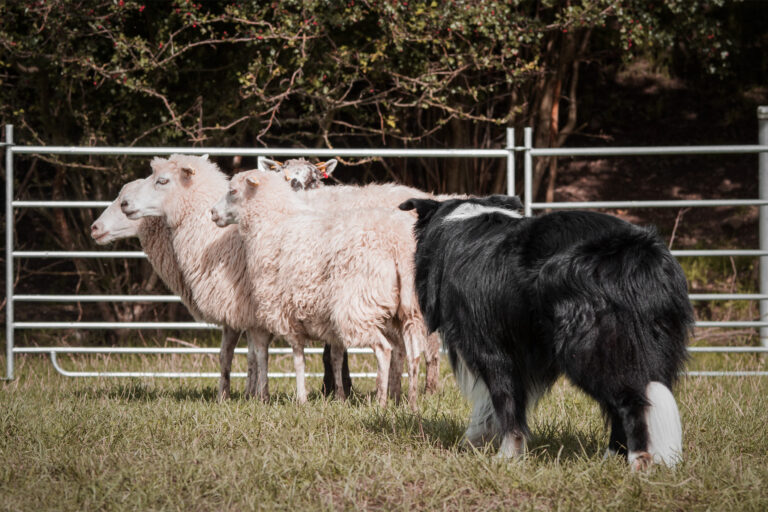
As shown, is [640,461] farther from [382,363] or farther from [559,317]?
[382,363]

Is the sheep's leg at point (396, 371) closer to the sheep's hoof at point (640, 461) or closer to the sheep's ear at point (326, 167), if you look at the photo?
the sheep's ear at point (326, 167)

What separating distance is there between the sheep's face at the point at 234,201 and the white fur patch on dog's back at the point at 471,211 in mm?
2215

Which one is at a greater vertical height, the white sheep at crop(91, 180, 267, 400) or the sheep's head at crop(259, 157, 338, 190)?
the sheep's head at crop(259, 157, 338, 190)

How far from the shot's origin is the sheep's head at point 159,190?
658 centimetres

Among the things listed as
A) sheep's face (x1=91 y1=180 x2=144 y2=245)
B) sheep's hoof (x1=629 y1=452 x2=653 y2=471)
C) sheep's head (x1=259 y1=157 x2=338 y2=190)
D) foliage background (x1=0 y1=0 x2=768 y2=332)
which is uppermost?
foliage background (x1=0 y1=0 x2=768 y2=332)

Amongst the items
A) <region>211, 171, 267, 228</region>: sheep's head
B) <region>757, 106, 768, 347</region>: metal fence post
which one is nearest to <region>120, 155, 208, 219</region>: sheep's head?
<region>211, 171, 267, 228</region>: sheep's head

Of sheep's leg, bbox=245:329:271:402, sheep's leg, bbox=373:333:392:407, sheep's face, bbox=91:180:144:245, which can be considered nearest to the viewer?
sheep's leg, bbox=373:333:392:407

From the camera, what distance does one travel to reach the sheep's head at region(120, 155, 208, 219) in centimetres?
658

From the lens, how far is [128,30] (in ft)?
32.1

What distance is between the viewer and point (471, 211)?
4516mm

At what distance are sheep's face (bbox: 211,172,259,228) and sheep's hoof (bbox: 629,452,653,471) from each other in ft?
11.8

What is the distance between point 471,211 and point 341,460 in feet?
4.77

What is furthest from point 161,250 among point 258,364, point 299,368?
point 299,368

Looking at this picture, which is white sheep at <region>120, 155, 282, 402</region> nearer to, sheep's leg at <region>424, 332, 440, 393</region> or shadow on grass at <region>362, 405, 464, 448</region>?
sheep's leg at <region>424, 332, 440, 393</region>
